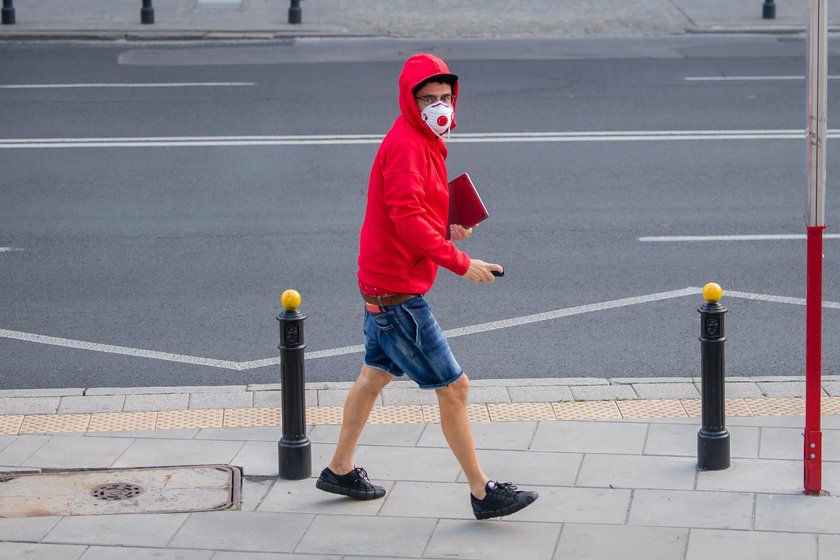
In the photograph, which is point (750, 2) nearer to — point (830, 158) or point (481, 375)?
point (830, 158)

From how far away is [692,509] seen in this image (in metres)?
5.79

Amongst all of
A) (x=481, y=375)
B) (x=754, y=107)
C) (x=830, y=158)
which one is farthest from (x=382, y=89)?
(x=481, y=375)

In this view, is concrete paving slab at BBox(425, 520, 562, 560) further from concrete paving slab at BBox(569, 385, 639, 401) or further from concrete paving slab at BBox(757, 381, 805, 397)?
concrete paving slab at BBox(757, 381, 805, 397)

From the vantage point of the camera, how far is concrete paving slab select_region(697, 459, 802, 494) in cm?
602

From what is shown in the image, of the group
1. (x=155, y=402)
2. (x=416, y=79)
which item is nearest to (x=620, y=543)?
(x=416, y=79)

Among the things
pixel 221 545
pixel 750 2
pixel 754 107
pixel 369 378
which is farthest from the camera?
pixel 750 2

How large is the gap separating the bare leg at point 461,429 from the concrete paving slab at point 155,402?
2162 mm

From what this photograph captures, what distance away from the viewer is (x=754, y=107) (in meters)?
15.5

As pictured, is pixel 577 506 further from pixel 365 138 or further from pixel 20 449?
pixel 365 138

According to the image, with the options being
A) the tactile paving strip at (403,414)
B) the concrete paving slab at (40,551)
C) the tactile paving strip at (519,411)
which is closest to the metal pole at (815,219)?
the tactile paving strip at (403,414)

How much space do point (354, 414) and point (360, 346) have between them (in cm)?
257

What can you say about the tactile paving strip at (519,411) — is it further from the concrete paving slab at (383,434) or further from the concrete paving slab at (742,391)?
the concrete paving slab at (742,391)

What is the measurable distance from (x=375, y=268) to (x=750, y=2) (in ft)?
62.5

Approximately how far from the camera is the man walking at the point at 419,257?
542 cm
